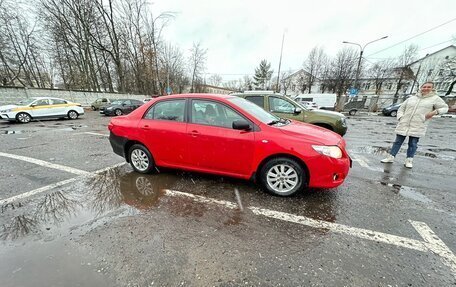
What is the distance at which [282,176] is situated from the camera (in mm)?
3293

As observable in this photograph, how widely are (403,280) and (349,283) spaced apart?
19.9 inches

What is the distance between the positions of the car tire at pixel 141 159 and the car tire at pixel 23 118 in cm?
1264

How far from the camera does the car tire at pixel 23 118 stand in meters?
11.9

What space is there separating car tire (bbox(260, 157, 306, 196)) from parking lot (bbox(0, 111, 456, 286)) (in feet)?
0.52

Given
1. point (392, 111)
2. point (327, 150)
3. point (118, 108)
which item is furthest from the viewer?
point (392, 111)

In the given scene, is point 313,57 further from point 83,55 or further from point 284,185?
point 284,185

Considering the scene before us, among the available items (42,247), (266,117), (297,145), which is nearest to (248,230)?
(297,145)

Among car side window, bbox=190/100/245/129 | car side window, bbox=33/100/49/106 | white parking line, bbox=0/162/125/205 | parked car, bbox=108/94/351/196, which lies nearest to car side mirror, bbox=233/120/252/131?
parked car, bbox=108/94/351/196

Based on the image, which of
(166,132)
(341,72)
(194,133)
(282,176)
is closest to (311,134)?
(282,176)

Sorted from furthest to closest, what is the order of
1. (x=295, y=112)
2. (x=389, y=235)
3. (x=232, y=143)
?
(x=295, y=112) < (x=232, y=143) < (x=389, y=235)

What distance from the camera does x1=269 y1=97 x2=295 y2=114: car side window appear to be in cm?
645

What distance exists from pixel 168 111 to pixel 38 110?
1381 centimetres

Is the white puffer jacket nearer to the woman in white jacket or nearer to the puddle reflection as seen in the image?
the woman in white jacket

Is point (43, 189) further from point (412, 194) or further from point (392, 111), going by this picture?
point (392, 111)
